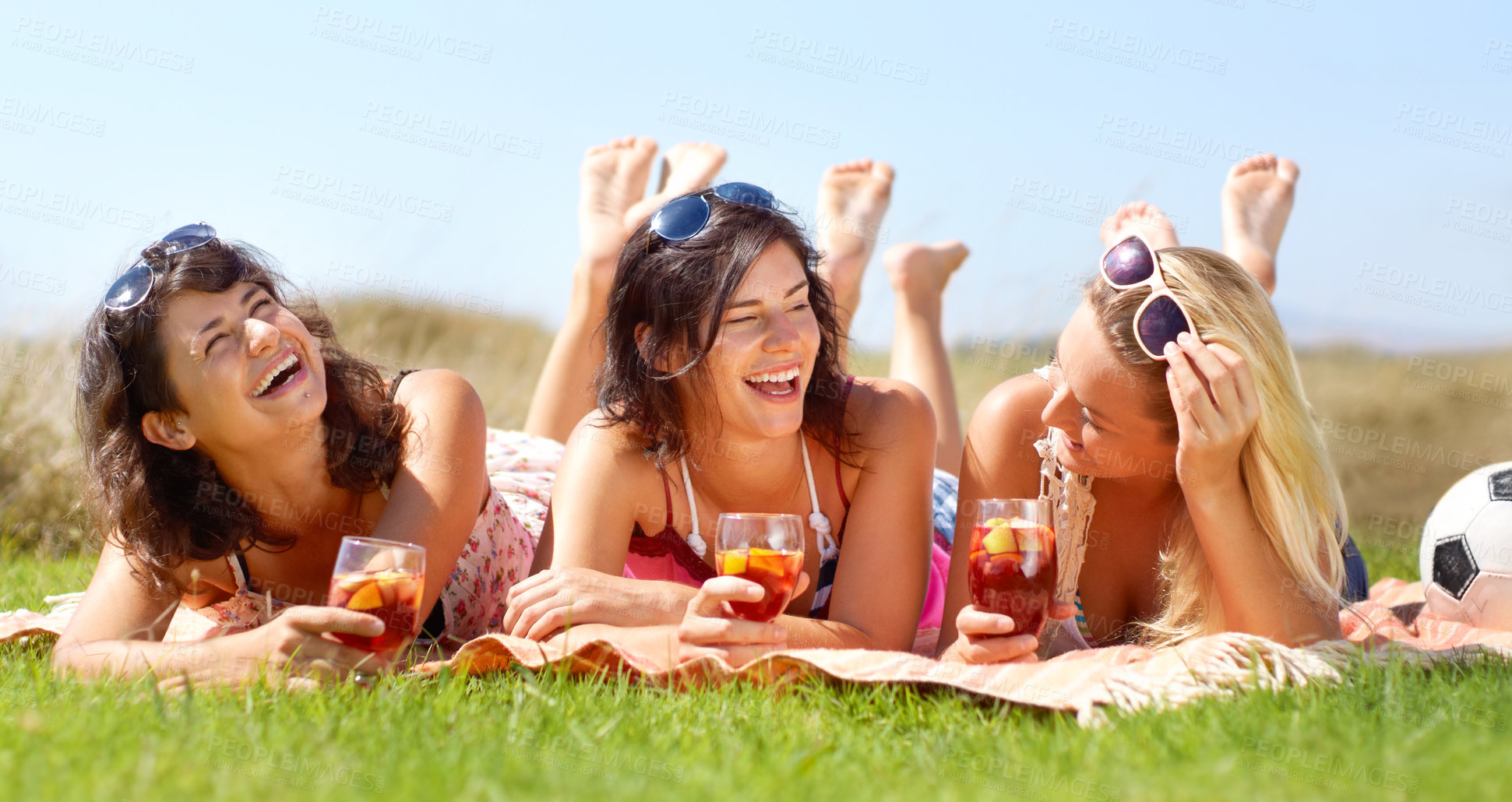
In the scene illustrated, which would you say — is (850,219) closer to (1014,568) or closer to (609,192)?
(609,192)

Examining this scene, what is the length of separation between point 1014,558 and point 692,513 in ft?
4.33

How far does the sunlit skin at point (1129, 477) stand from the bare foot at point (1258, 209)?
7.13 ft

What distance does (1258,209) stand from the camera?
589 centimetres

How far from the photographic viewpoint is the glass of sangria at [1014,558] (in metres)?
3.05

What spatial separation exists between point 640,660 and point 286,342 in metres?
1.65

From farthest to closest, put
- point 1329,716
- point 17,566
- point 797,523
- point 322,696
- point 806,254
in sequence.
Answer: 1. point 17,566
2. point 806,254
3. point 797,523
4. point 322,696
5. point 1329,716

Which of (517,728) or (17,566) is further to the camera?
(17,566)

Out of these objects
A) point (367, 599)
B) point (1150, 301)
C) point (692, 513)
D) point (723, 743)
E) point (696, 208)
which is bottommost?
point (723, 743)

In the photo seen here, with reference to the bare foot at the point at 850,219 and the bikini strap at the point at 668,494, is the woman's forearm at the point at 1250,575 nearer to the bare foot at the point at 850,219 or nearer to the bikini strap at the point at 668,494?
the bikini strap at the point at 668,494

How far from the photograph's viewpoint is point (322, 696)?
2.93 metres

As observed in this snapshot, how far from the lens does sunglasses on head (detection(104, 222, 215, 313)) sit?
146 inches

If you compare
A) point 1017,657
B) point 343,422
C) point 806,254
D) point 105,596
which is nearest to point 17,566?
point 105,596

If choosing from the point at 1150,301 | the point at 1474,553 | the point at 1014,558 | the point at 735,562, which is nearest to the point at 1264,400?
the point at 1150,301

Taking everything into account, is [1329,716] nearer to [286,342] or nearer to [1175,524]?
[1175,524]
